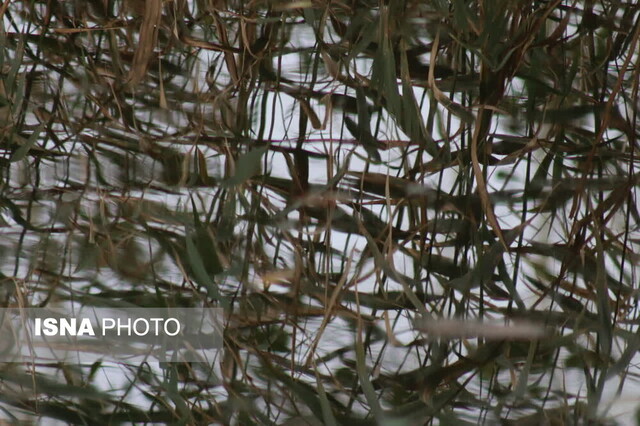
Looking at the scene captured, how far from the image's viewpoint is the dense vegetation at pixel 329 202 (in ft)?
0.98

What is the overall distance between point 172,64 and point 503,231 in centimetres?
17

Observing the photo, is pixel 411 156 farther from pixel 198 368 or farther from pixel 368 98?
pixel 198 368

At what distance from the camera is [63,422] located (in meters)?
0.32

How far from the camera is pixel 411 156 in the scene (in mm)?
310

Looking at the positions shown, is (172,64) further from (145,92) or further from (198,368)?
(198,368)

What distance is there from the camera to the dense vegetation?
30cm

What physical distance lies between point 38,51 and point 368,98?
0.49ft

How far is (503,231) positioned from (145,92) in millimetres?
171

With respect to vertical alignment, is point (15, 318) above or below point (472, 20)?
below

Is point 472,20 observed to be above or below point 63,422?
above

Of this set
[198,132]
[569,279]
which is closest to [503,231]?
[569,279]

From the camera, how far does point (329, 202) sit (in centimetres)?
31

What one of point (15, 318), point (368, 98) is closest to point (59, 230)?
point (15, 318)

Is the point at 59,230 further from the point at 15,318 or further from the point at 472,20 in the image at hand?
the point at 472,20
